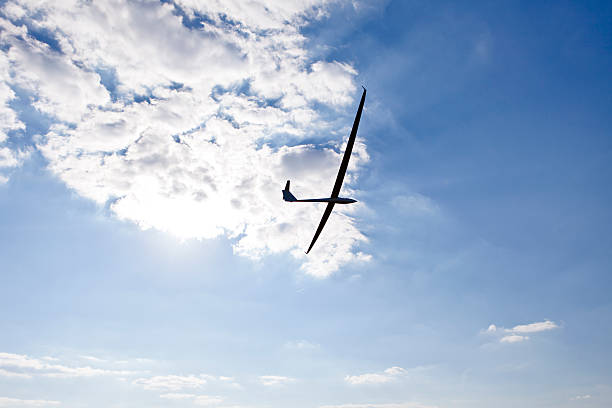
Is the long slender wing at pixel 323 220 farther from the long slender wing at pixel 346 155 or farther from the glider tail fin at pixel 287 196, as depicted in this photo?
the glider tail fin at pixel 287 196

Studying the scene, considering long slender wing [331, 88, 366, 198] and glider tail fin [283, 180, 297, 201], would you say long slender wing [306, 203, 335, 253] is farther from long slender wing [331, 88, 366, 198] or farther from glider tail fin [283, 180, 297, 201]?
glider tail fin [283, 180, 297, 201]

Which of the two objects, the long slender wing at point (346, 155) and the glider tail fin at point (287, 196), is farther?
the glider tail fin at point (287, 196)

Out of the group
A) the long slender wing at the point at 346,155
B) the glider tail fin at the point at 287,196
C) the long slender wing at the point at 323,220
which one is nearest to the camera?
the long slender wing at the point at 346,155

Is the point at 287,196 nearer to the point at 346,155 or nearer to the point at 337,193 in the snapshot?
the point at 337,193

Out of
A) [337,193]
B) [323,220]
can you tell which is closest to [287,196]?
[323,220]

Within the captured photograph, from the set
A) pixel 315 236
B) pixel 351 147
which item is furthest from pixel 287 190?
→ pixel 351 147

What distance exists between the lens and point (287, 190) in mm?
76375

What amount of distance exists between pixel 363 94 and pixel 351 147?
26.3 feet

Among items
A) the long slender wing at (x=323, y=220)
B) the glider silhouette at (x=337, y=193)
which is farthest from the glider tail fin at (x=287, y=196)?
the long slender wing at (x=323, y=220)

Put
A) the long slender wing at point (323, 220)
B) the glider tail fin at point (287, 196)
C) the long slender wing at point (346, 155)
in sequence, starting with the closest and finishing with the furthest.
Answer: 1. the long slender wing at point (346, 155)
2. the long slender wing at point (323, 220)
3. the glider tail fin at point (287, 196)

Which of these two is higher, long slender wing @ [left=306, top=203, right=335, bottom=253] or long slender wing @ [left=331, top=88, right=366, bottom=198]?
long slender wing @ [left=331, top=88, right=366, bottom=198]

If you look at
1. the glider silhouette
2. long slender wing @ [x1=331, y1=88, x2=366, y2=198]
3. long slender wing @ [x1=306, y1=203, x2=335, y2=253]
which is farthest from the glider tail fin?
long slender wing @ [x1=331, y1=88, x2=366, y2=198]

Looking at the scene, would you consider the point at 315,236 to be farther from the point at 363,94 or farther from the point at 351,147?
the point at 363,94

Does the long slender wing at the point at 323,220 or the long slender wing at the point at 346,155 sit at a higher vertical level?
the long slender wing at the point at 346,155
